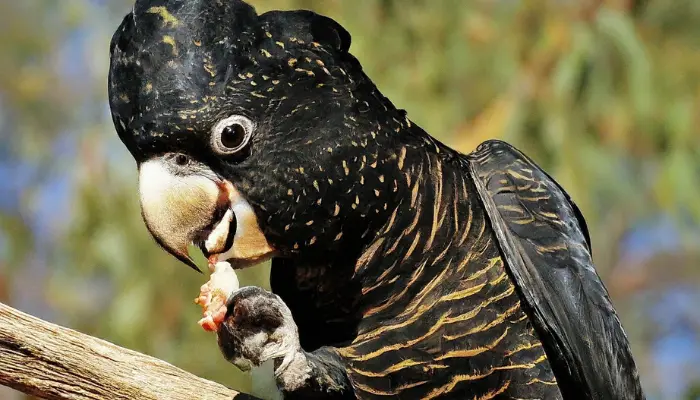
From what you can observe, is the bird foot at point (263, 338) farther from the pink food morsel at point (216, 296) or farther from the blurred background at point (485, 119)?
the blurred background at point (485, 119)

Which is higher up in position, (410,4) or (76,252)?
(410,4)

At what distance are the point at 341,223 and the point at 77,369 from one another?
31.8 inches

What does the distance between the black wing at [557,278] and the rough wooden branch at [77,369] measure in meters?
0.90

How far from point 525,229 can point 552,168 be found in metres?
2.75

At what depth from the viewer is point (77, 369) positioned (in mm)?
2221

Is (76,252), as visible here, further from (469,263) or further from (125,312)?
(469,263)

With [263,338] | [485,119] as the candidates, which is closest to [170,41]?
[263,338]

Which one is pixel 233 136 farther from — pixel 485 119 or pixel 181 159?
pixel 485 119

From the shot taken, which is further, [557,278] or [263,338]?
[557,278]

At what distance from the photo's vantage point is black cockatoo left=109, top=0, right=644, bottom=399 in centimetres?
223

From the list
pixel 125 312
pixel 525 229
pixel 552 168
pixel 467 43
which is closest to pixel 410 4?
pixel 467 43

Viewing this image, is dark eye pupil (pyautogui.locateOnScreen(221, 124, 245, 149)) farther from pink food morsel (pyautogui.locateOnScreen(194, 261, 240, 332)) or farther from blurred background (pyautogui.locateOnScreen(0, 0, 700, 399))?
blurred background (pyautogui.locateOnScreen(0, 0, 700, 399))

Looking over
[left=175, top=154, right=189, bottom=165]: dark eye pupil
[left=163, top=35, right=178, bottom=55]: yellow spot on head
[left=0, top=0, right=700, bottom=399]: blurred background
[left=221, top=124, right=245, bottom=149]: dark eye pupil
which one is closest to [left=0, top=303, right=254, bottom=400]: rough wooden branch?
[left=175, top=154, right=189, bottom=165]: dark eye pupil

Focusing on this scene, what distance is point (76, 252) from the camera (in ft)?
19.1
